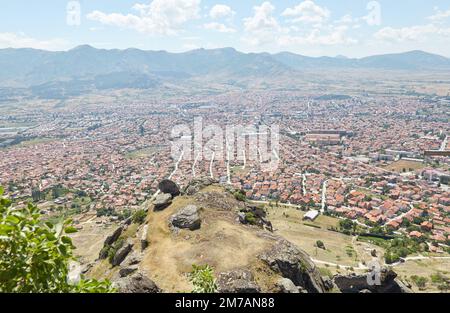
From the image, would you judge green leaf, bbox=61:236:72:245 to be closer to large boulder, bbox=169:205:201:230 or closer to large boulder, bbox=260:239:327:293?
large boulder, bbox=260:239:327:293

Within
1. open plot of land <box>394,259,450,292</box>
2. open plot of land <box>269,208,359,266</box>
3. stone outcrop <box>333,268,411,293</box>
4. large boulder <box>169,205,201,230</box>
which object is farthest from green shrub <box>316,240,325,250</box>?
large boulder <box>169,205,201,230</box>

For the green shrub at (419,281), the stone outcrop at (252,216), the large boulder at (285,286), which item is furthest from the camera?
the green shrub at (419,281)

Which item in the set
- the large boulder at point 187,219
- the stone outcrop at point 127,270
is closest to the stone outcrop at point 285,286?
the large boulder at point 187,219

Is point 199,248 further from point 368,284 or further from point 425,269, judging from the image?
point 425,269

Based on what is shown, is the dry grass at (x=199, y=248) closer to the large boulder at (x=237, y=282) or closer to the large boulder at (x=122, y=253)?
the large boulder at (x=237, y=282)

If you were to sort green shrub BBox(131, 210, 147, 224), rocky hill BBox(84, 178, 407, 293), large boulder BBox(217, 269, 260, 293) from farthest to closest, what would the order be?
green shrub BBox(131, 210, 147, 224) < rocky hill BBox(84, 178, 407, 293) < large boulder BBox(217, 269, 260, 293)

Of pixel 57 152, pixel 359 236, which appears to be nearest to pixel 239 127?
pixel 57 152
